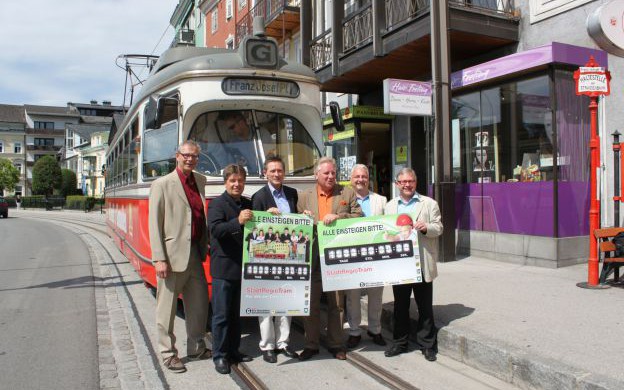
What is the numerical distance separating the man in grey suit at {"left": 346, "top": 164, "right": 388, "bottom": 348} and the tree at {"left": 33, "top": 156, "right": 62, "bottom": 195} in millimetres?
68256

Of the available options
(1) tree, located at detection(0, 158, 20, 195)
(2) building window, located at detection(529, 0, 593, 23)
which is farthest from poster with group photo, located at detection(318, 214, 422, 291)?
(1) tree, located at detection(0, 158, 20, 195)

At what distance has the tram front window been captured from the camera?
6293 mm

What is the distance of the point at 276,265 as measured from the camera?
16.0 feet

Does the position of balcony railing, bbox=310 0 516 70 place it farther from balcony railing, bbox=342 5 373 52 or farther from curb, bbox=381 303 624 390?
curb, bbox=381 303 624 390

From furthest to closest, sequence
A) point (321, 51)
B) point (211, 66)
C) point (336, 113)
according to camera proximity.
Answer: point (321, 51), point (336, 113), point (211, 66)

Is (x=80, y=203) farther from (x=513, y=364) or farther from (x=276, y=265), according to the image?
(x=513, y=364)

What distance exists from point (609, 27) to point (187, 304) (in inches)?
234

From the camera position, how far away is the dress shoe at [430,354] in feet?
16.5

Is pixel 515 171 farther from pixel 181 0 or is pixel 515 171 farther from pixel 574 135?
pixel 181 0

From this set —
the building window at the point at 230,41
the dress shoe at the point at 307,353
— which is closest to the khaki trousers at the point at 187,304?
the dress shoe at the point at 307,353

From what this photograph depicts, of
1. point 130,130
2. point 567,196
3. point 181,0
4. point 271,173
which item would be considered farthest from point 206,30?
point 271,173

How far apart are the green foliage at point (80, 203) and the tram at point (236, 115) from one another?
154ft

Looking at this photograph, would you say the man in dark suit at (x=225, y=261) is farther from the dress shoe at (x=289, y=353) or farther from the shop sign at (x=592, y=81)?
the shop sign at (x=592, y=81)

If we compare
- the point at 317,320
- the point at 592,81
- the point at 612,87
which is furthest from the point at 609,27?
the point at 317,320
